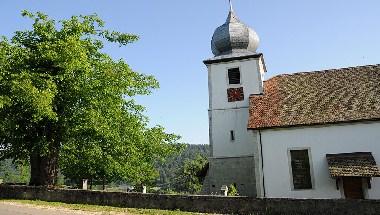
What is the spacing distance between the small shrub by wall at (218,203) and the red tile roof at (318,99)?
7681 millimetres

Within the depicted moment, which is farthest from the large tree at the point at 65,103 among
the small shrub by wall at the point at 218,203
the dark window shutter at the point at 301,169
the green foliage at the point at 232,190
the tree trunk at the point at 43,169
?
the dark window shutter at the point at 301,169

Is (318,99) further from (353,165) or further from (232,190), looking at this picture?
(232,190)

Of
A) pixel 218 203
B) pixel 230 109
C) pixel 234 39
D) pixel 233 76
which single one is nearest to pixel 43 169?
pixel 218 203

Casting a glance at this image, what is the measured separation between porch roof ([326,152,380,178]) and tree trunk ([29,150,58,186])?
16.6 metres

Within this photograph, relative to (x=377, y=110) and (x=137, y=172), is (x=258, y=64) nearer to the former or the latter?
(x=377, y=110)

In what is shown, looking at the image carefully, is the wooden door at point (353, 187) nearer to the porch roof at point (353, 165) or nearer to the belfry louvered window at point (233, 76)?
the porch roof at point (353, 165)

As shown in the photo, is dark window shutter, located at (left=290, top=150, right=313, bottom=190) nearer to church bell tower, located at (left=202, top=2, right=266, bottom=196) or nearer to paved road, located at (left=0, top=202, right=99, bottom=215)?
church bell tower, located at (left=202, top=2, right=266, bottom=196)

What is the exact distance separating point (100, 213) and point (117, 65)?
11.6 m

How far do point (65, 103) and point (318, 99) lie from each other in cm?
1612

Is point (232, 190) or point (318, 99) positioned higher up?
point (318, 99)

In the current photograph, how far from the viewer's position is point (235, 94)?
28.2m

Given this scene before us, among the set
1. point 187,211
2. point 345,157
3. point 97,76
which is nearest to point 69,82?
point 97,76

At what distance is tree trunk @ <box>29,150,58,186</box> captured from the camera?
22.9 m

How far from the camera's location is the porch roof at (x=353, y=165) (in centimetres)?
1970
